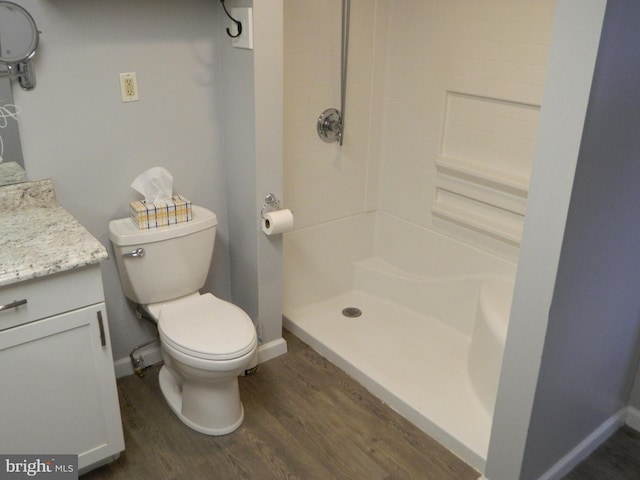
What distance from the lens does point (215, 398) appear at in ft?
7.36

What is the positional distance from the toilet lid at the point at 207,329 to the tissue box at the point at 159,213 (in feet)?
1.10

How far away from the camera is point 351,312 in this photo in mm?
3078

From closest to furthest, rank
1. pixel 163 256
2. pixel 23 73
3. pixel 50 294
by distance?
pixel 50 294 → pixel 23 73 → pixel 163 256

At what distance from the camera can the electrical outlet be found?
2.24 m

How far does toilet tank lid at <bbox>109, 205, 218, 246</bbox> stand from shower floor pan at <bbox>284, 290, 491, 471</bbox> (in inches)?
32.3

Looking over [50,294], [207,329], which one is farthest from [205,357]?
[50,294]

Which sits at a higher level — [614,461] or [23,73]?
[23,73]

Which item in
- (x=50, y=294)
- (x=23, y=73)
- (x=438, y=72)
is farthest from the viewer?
(x=438, y=72)

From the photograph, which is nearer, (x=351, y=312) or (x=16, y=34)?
(x=16, y=34)

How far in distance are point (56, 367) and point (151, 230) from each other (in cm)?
63

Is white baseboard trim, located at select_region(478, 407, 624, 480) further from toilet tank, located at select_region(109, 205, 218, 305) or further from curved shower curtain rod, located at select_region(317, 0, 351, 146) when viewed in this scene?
curved shower curtain rod, located at select_region(317, 0, 351, 146)

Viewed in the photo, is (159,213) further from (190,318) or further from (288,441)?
(288,441)

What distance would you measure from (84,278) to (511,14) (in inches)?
74.0

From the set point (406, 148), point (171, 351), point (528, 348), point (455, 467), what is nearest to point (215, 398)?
point (171, 351)
